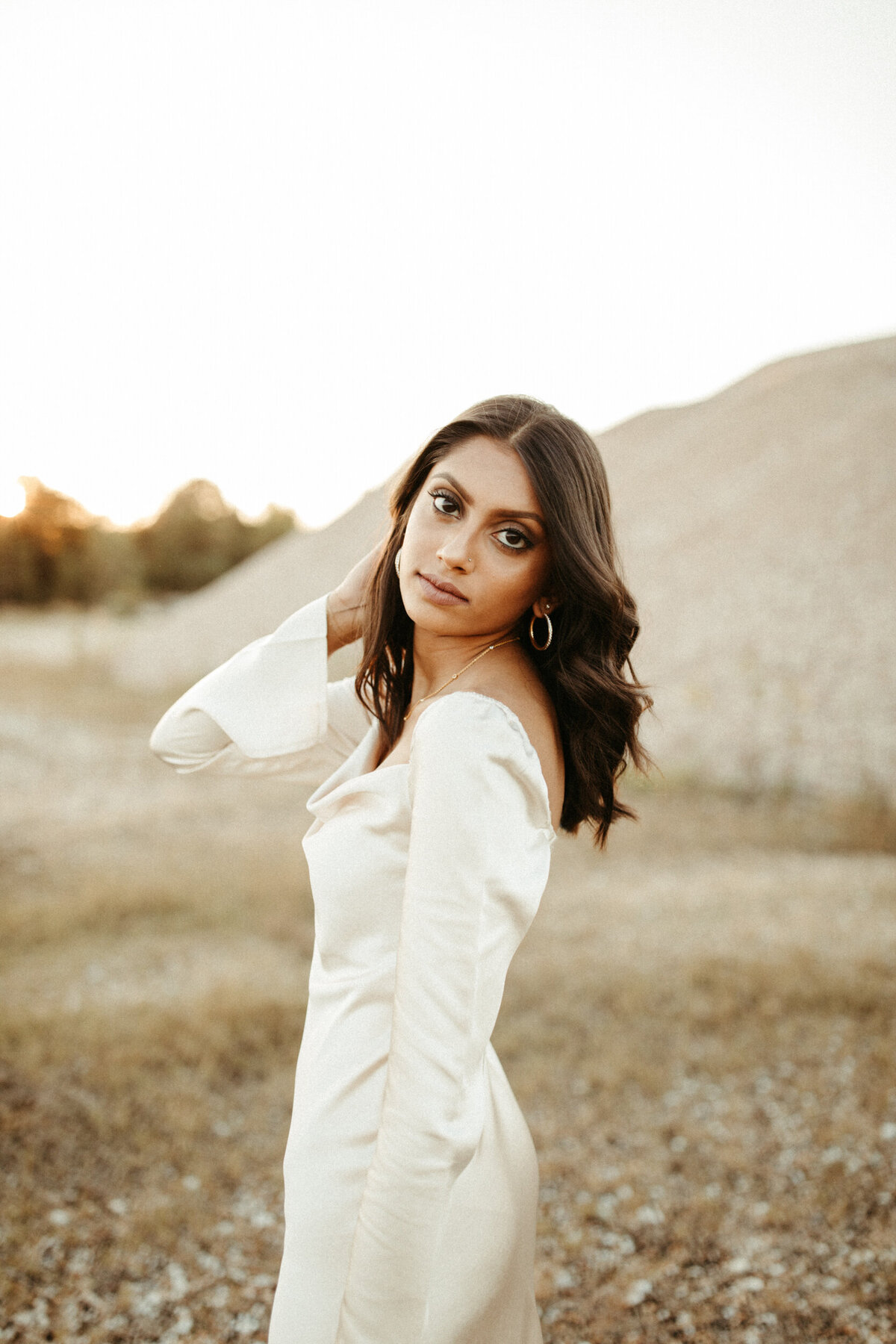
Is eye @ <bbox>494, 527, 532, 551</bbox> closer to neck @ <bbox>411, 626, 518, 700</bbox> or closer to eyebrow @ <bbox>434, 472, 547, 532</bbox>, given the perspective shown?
eyebrow @ <bbox>434, 472, 547, 532</bbox>

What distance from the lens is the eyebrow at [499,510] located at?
1588mm

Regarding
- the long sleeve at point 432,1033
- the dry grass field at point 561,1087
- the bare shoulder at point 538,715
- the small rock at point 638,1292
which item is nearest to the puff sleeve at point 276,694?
the bare shoulder at point 538,715

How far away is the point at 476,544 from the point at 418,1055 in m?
0.85

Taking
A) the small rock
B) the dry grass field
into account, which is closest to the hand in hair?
the dry grass field

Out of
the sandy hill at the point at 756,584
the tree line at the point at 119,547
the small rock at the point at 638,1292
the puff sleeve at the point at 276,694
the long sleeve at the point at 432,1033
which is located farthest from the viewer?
the tree line at the point at 119,547

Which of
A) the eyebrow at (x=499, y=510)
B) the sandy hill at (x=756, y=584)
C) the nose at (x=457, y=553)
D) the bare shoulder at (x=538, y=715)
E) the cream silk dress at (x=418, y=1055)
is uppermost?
the eyebrow at (x=499, y=510)

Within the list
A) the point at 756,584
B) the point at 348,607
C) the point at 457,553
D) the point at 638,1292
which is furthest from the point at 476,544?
the point at 756,584

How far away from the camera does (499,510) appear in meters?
1.59

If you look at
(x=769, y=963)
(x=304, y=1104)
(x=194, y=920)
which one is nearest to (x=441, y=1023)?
(x=304, y=1104)

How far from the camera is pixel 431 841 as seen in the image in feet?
4.07

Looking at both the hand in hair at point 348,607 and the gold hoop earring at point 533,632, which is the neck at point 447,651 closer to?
the gold hoop earring at point 533,632

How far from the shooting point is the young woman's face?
159cm

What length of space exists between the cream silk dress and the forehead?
1.38 ft

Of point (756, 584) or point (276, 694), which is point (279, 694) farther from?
point (756, 584)
